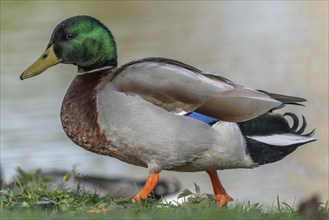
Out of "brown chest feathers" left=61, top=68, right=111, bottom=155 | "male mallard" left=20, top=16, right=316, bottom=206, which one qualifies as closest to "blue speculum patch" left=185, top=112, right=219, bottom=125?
"male mallard" left=20, top=16, right=316, bottom=206

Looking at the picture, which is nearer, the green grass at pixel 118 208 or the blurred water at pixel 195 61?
the green grass at pixel 118 208

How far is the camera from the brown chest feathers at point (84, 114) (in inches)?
238

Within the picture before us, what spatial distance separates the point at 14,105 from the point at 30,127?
860mm

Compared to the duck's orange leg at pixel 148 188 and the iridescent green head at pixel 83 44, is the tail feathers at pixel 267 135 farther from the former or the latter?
the iridescent green head at pixel 83 44

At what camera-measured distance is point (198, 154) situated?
5.91 metres

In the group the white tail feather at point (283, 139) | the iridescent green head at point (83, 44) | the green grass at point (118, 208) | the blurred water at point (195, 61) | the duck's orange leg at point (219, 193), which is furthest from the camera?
the blurred water at point (195, 61)

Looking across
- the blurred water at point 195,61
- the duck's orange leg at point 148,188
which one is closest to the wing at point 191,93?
the duck's orange leg at point 148,188

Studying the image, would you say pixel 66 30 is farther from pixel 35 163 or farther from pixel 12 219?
pixel 35 163

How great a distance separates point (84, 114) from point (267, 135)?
1.13m

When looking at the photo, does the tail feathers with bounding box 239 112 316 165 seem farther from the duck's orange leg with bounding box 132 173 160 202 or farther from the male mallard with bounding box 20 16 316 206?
the duck's orange leg with bounding box 132 173 160 202

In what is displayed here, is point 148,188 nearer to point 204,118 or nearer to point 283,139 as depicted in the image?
point 204,118

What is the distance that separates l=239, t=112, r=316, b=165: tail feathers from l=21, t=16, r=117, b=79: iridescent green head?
43.1 inches

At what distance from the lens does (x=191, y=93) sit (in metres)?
5.95

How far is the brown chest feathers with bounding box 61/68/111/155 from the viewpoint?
6.04m
